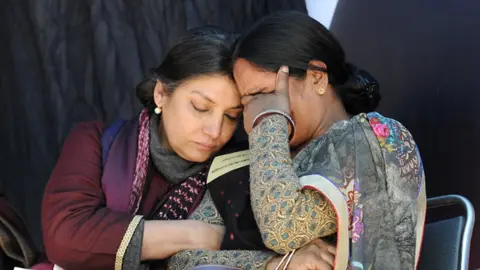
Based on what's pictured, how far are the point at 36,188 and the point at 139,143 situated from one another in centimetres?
99

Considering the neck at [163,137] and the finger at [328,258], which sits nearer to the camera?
the finger at [328,258]

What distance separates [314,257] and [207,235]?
16.2 inches

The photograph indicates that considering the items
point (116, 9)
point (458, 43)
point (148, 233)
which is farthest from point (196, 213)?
point (116, 9)

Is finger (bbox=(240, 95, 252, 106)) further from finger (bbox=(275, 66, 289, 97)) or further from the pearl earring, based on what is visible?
the pearl earring

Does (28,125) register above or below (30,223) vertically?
above

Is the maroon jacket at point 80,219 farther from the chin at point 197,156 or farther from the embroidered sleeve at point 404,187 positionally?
the embroidered sleeve at point 404,187

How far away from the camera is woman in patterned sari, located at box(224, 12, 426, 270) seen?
190cm

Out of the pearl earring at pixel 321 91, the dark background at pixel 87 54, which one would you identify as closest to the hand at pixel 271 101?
the pearl earring at pixel 321 91

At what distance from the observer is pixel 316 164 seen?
2.02 metres

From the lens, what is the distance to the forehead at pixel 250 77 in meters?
2.19

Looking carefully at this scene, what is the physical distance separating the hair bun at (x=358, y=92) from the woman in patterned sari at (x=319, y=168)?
4.2 inches

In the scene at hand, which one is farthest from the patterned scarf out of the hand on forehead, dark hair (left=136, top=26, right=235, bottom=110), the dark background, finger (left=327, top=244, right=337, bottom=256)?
the dark background

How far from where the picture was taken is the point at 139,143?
8.14ft

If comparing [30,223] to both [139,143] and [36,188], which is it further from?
[139,143]
